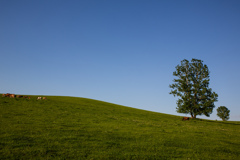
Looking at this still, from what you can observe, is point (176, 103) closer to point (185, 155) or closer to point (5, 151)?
point (185, 155)

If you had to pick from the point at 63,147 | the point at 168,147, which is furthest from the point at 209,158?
the point at 63,147

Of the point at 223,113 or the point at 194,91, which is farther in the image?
the point at 223,113

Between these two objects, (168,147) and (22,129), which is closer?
(168,147)

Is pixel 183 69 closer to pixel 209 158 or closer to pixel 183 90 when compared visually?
pixel 183 90

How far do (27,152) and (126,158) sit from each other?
704cm

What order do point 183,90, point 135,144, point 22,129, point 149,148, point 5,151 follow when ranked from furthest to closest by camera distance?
point 183,90
point 22,129
point 135,144
point 149,148
point 5,151

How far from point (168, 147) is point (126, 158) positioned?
204 inches

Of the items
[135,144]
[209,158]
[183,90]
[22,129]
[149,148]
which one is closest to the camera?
[209,158]

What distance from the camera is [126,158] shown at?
11445 mm

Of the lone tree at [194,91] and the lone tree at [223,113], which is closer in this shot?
the lone tree at [194,91]

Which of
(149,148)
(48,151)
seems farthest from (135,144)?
(48,151)

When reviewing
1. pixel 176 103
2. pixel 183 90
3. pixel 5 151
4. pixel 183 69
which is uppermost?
pixel 183 69

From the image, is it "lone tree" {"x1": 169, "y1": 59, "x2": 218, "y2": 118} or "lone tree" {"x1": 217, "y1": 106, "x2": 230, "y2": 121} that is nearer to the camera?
"lone tree" {"x1": 169, "y1": 59, "x2": 218, "y2": 118}

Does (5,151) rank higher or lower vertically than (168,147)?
lower
